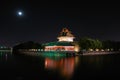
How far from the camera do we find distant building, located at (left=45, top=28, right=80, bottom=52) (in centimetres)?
10231

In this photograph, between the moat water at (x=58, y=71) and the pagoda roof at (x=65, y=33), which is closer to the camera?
the moat water at (x=58, y=71)

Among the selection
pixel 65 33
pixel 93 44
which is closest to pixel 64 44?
pixel 65 33

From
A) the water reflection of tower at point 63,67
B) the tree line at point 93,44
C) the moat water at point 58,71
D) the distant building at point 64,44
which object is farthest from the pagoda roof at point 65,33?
the moat water at point 58,71

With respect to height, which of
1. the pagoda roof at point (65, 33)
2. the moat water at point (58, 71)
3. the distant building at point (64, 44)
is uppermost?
the pagoda roof at point (65, 33)

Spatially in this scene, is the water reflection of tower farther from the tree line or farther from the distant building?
the tree line

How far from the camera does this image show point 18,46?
13400 cm

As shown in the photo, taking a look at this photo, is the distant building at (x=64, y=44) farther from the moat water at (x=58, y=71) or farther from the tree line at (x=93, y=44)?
the moat water at (x=58, y=71)

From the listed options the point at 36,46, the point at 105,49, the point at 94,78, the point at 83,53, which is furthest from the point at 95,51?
the point at 94,78

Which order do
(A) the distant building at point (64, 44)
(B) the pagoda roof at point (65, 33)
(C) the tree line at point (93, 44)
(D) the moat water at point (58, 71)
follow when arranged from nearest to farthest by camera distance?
(D) the moat water at point (58, 71), (A) the distant building at point (64, 44), (C) the tree line at point (93, 44), (B) the pagoda roof at point (65, 33)

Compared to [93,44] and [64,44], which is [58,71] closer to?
[64,44]

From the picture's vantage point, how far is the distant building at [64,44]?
102 metres

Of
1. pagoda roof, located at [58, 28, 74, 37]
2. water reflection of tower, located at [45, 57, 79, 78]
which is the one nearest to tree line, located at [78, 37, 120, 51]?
pagoda roof, located at [58, 28, 74, 37]

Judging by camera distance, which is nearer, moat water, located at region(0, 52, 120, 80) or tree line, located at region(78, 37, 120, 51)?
moat water, located at region(0, 52, 120, 80)

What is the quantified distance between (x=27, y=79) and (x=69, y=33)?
3588 inches
